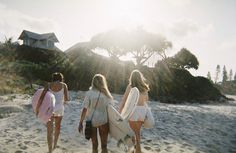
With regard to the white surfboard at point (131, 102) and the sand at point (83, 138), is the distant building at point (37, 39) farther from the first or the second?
the white surfboard at point (131, 102)

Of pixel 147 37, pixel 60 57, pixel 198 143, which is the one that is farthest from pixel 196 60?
pixel 198 143

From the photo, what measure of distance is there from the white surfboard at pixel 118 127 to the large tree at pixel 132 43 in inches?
2181

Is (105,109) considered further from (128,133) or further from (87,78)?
(87,78)

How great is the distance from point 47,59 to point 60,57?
3269 millimetres

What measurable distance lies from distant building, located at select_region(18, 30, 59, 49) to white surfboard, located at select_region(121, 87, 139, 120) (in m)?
58.4

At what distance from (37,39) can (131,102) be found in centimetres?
5899

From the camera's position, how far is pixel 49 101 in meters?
7.55

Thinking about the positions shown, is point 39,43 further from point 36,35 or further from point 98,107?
point 98,107

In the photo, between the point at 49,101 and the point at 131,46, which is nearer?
the point at 49,101

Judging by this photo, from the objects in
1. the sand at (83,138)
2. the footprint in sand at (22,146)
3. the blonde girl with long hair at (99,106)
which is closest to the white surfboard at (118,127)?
the blonde girl with long hair at (99,106)

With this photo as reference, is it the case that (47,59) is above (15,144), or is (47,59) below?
above

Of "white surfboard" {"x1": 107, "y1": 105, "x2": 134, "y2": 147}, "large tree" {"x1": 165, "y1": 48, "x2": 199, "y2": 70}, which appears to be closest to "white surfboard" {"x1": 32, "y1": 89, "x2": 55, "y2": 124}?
"white surfboard" {"x1": 107, "y1": 105, "x2": 134, "y2": 147}

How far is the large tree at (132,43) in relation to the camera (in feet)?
203

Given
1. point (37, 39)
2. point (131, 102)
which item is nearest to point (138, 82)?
point (131, 102)
